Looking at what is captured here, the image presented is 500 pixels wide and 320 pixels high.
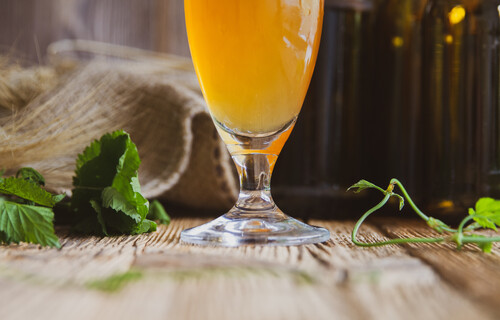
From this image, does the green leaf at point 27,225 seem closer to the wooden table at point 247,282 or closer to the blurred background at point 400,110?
the wooden table at point 247,282

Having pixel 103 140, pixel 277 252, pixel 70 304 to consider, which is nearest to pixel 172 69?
pixel 103 140

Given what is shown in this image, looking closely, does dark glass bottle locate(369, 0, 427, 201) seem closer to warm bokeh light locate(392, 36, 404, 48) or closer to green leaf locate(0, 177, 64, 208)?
warm bokeh light locate(392, 36, 404, 48)

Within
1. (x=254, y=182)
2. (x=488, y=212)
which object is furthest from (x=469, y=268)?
(x=254, y=182)

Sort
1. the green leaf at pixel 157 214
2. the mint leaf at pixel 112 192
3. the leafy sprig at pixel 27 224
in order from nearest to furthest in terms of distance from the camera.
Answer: the leafy sprig at pixel 27 224
the mint leaf at pixel 112 192
the green leaf at pixel 157 214

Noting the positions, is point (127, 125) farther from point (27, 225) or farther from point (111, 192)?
point (27, 225)

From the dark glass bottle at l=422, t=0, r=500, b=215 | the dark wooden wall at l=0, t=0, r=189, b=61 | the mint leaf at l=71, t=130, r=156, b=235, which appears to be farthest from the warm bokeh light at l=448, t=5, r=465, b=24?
the dark wooden wall at l=0, t=0, r=189, b=61

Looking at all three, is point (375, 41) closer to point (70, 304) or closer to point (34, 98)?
point (34, 98)

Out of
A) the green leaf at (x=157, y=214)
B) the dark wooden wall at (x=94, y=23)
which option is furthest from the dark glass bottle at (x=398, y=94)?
the dark wooden wall at (x=94, y=23)
